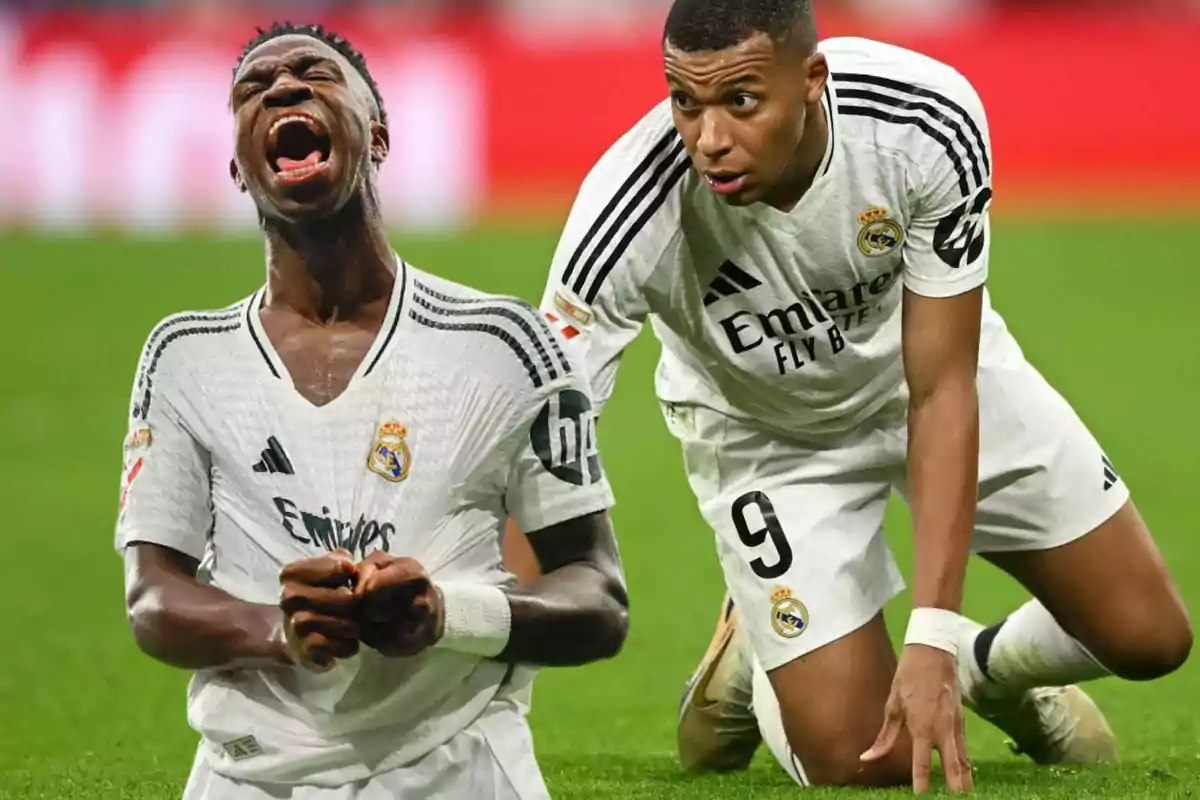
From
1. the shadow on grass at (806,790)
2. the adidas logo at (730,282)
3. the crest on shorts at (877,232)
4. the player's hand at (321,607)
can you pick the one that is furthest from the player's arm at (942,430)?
the player's hand at (321,607)

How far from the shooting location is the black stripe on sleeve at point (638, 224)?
436cm

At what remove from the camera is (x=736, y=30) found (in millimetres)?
4090

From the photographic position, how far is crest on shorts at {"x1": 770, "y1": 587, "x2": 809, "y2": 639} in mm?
5105

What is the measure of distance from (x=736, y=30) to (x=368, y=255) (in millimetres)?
1097

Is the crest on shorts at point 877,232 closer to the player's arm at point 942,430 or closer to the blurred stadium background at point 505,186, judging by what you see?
the player's arm at point 942,430

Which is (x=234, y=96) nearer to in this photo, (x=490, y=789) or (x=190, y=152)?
(x=490, y=789)

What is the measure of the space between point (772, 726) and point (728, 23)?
1772 mm

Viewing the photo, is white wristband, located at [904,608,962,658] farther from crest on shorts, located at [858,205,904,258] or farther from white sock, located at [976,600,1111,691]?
white sock, located at [976,600,1111,691]

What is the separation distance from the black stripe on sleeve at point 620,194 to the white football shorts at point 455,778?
128 centimetres

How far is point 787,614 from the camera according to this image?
5.12 meters

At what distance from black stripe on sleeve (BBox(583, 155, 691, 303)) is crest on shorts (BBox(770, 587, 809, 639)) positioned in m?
1.13

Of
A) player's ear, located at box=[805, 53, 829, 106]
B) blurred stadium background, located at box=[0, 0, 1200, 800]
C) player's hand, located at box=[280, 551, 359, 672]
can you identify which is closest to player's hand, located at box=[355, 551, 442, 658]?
player's hand, located at box=[280, 551, 359, 672]

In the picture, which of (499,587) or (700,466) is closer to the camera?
(499,587)

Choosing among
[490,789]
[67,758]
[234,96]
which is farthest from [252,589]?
[67,758]
